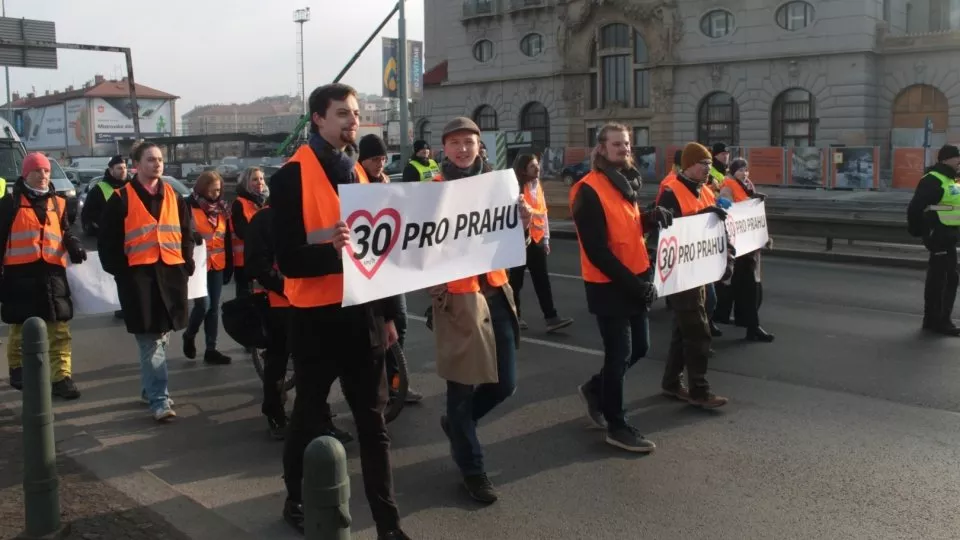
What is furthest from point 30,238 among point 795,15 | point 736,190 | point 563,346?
point 795,15

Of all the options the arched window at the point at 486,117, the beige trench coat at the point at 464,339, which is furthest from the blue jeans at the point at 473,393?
the arched window at the point at 486,117

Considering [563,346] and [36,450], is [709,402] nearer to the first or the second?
[563,346]

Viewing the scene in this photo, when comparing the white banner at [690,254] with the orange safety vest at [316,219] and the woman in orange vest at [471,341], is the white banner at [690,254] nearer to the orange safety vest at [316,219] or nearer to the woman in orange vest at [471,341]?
the woman in orange vest at [471,341]

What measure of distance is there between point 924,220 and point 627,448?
4993mm

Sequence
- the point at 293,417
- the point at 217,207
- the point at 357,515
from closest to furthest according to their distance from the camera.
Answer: the point at 293,417 → the point at 357,515 → the point at 217,207

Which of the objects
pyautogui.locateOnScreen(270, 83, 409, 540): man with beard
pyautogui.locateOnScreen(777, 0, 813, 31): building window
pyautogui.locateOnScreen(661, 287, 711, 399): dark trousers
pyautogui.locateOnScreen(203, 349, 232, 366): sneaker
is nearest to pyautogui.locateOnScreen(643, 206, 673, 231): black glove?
pyautogui.locateOnScreen(661, 287, 711, 399): dark trousers

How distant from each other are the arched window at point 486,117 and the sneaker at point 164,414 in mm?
49711

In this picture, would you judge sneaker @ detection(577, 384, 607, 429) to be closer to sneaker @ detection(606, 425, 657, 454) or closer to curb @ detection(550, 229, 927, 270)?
sneaker @ detection(606, 425, 657, 454)

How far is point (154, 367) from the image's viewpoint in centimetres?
634

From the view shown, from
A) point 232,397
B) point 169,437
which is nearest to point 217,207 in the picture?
point 232,397

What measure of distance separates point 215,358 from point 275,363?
2549mm

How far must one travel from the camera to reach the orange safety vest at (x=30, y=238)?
22.3 feet

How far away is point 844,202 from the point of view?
95.2ft

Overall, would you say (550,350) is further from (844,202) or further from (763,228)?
(844,202)
